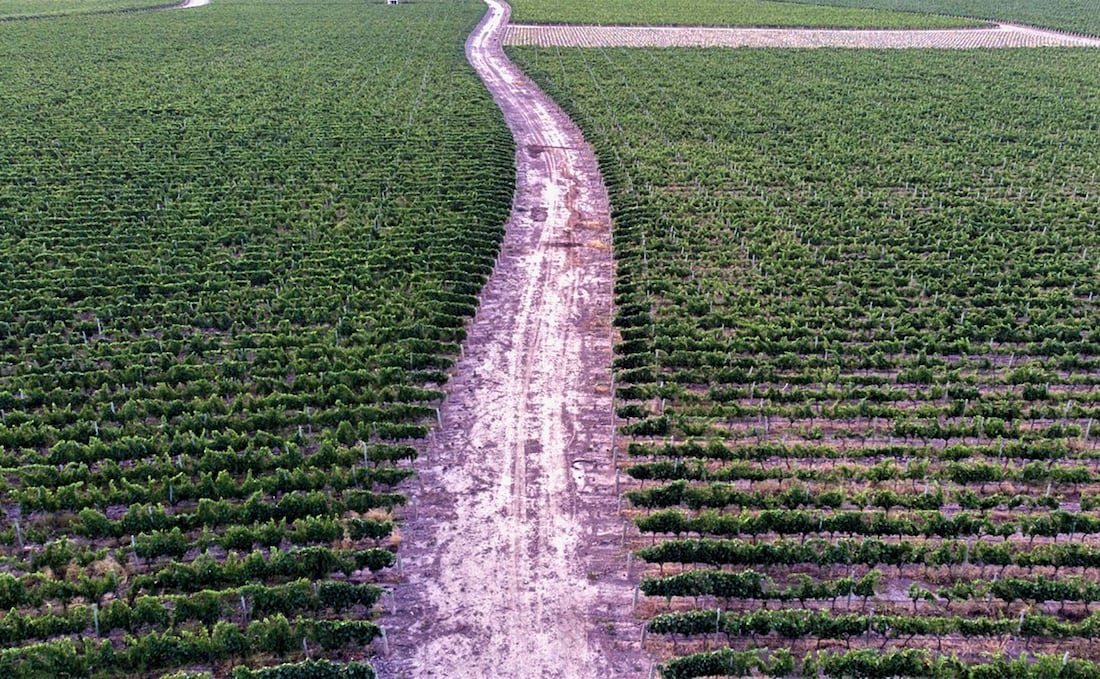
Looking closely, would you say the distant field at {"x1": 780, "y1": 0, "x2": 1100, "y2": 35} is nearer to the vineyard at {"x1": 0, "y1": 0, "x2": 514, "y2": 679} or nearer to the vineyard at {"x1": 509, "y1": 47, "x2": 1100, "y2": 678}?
the vineyard at {"x1": 509, "y1": 47, "x2": 1100, "y2": 678}

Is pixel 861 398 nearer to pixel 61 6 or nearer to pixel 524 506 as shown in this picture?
pixel 524 506

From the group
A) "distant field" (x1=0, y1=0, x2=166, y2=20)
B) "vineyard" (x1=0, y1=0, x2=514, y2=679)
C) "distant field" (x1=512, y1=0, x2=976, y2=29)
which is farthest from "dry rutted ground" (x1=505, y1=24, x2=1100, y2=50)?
"distant field" (x1=0, y1=0, x2=166, y2=20)

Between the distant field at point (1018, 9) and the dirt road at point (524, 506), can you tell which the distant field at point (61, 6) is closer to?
the distant field at point (1018, 9)

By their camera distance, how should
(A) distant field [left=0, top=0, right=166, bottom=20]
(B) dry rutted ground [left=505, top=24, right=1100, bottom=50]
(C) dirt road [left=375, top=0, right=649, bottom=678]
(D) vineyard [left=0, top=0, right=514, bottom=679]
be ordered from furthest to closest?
(A) distant field [left=0, top=0, right=166, bottom=20] < (B) dry rutted ground [left=505, top=24, right=1100, bottom=50] < (D) vineyard [left=0, top=0, right=514, bottom=679] < (C) dirt road [left=375, top=0, right=649, bottom=678]

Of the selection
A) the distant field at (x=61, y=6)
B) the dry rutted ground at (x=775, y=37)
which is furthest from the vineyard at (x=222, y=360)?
the distant field at (x=61, y=6)

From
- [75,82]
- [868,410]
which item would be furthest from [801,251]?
[75,82]

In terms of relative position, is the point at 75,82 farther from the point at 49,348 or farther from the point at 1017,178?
the point at 1017,178
